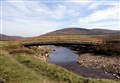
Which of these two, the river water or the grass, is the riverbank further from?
the grass

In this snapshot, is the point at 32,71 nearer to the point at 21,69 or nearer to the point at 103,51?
the point at 21,69

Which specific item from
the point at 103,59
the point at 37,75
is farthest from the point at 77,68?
the point at 37,75

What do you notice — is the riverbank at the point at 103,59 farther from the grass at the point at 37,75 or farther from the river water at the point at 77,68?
the grass at the point at 37,75

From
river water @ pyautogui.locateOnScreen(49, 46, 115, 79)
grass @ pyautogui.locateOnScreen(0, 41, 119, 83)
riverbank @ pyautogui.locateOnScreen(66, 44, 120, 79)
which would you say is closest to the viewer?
grass @ pyautogui.locateOnScreen(0, 41, 119, 83)

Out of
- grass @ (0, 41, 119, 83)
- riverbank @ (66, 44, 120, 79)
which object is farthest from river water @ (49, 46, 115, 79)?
grass @ (0, 41, 119, 83)

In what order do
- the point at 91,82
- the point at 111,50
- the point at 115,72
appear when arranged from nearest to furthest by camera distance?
the point at 91,82 < the point at 115,72 < the point at 111,50


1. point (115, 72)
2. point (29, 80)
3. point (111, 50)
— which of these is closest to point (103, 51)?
point (111, 50)

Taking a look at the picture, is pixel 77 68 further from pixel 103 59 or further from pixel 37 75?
pixel 37 75

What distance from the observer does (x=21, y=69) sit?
29500mm

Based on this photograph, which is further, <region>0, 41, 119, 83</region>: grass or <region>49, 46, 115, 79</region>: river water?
<region>49, 46, 115, 79</region>: river water

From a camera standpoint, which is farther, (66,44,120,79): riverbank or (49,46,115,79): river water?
(66,44,120,79): riverbank

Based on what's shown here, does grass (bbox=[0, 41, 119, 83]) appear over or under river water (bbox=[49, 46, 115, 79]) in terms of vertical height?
over

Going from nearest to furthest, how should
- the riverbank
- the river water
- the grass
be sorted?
the grass
the river water
the riverbank

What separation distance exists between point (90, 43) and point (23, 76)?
4638cm
